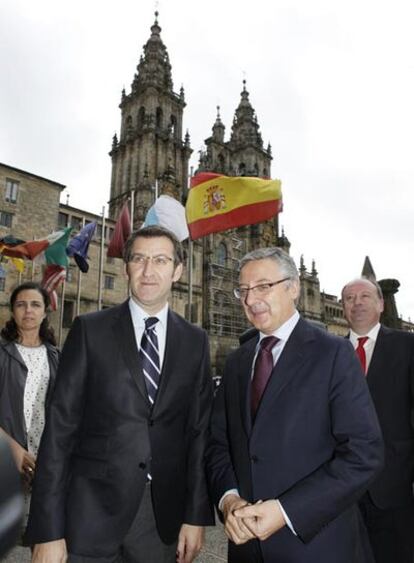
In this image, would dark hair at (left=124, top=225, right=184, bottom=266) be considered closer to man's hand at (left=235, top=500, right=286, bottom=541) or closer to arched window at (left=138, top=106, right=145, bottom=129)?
man's hand at (left=235, top=500, right=286, bottom=541)

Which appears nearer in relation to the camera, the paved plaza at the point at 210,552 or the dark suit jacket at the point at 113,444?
the dark suit jacket at the point at 113,444

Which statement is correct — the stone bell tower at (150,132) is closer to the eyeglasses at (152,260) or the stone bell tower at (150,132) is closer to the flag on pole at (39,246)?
the flag on pole at (39,246)

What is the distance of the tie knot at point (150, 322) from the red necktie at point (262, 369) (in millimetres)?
760

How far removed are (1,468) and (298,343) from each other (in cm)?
184

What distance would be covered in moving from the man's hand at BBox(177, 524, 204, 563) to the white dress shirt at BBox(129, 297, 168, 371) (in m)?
1.06

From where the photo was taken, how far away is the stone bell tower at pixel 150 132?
48.5 metres

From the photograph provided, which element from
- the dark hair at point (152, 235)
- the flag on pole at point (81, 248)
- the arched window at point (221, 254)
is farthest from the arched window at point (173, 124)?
the dark hair at point (152, 235)

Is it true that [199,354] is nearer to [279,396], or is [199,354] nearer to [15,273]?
[279,396]

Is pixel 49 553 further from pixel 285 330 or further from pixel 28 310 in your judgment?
pixel 28 310

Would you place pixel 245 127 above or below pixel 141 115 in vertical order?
above

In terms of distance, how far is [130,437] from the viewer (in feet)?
7.72

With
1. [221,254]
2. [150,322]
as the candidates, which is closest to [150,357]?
[150,322]

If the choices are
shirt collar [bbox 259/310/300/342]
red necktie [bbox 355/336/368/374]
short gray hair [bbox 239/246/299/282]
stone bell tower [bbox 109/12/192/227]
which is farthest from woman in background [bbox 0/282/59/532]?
stone bell tower [bbox 109/12/192/227]

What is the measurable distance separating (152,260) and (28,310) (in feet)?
8.21
